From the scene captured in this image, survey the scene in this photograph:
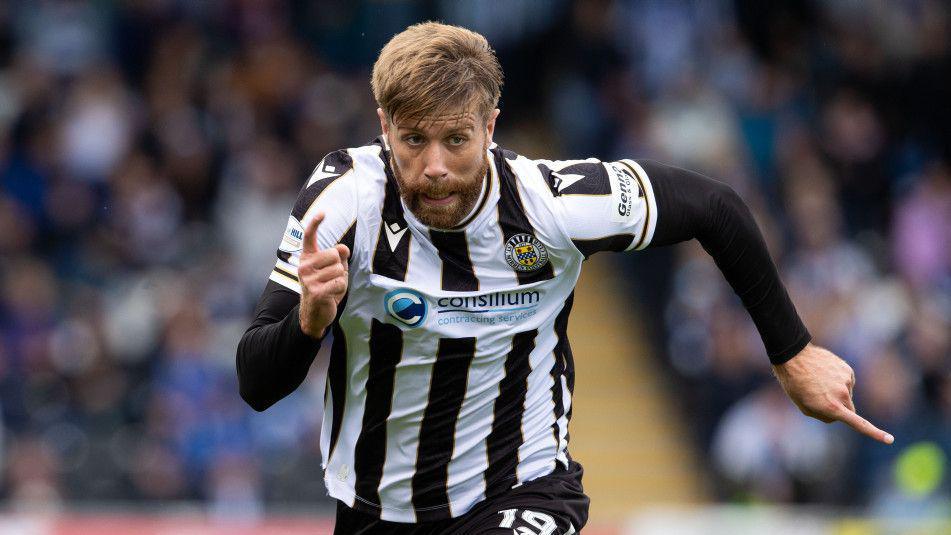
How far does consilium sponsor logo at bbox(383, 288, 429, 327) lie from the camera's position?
4160 mm

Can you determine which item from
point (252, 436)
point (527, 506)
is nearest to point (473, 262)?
point (527, 506)

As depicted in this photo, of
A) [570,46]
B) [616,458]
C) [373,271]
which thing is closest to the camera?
[373,271]

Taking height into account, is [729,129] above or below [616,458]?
above

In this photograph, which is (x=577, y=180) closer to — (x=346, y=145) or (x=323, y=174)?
(x=323, y=174)

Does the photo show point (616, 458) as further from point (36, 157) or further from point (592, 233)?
point (592, 233)

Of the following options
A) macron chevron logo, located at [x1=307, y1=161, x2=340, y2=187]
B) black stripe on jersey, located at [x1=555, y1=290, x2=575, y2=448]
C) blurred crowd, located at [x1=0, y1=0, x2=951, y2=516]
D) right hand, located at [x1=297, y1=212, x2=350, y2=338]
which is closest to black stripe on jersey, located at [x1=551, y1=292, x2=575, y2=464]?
black stripe on jersey, located at [x1=555, y1=290, x2=575, y2=448]

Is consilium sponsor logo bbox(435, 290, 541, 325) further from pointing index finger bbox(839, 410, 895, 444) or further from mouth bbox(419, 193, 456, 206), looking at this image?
pointing index finger bbox(839, 410, 895, 444)

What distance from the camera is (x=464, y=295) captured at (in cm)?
423

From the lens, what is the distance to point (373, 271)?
4129 millimetres

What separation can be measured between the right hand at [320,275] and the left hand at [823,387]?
1.49 meters

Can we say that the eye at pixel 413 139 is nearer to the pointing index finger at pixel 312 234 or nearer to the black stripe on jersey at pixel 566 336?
the pointing index finger at pixel 312 234

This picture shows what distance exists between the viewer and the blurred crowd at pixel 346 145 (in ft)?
31.9

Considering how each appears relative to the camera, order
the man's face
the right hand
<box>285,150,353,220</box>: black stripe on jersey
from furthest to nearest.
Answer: <box>285,150,353,220</box>: black stripe on jersey → the man's face → the right hand

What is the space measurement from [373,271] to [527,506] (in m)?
0.83
